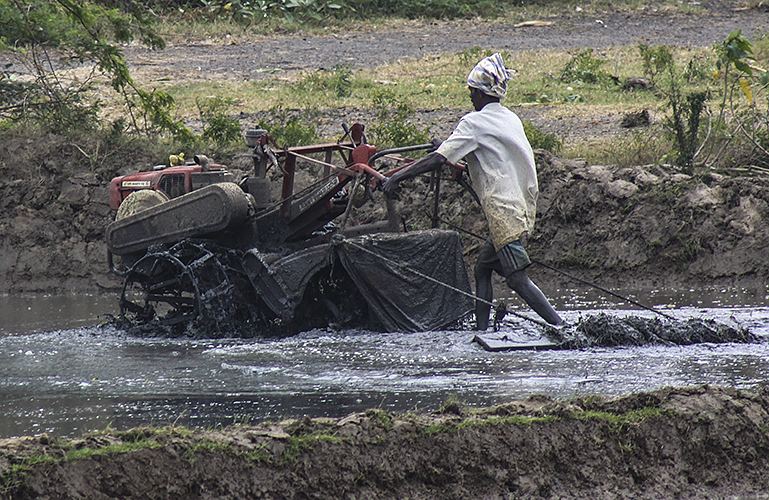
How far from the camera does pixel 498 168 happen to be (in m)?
6.39

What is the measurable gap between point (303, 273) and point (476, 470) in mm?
3435

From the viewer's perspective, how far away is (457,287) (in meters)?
7.09

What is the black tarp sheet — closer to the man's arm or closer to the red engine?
the man's arm

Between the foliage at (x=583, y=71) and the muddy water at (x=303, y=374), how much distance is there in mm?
9896

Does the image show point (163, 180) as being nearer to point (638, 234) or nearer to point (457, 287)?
point (457, 287)

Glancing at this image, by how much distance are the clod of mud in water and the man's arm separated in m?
1.43

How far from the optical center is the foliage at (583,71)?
16859 millimetres

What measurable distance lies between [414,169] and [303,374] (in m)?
1.66

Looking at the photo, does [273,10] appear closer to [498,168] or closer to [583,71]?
[583,71]

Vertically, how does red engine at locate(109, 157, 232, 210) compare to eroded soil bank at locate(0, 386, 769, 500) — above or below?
above

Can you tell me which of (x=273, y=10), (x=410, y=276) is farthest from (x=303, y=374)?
(x=273, y=10)

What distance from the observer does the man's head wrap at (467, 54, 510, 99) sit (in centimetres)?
646

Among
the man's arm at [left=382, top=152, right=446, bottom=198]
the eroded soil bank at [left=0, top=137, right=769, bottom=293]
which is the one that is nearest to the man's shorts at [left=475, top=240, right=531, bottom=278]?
the man's arm at [left=382, top=152, right=446, bottom=198]

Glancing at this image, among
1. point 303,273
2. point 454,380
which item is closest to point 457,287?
point 303,273
